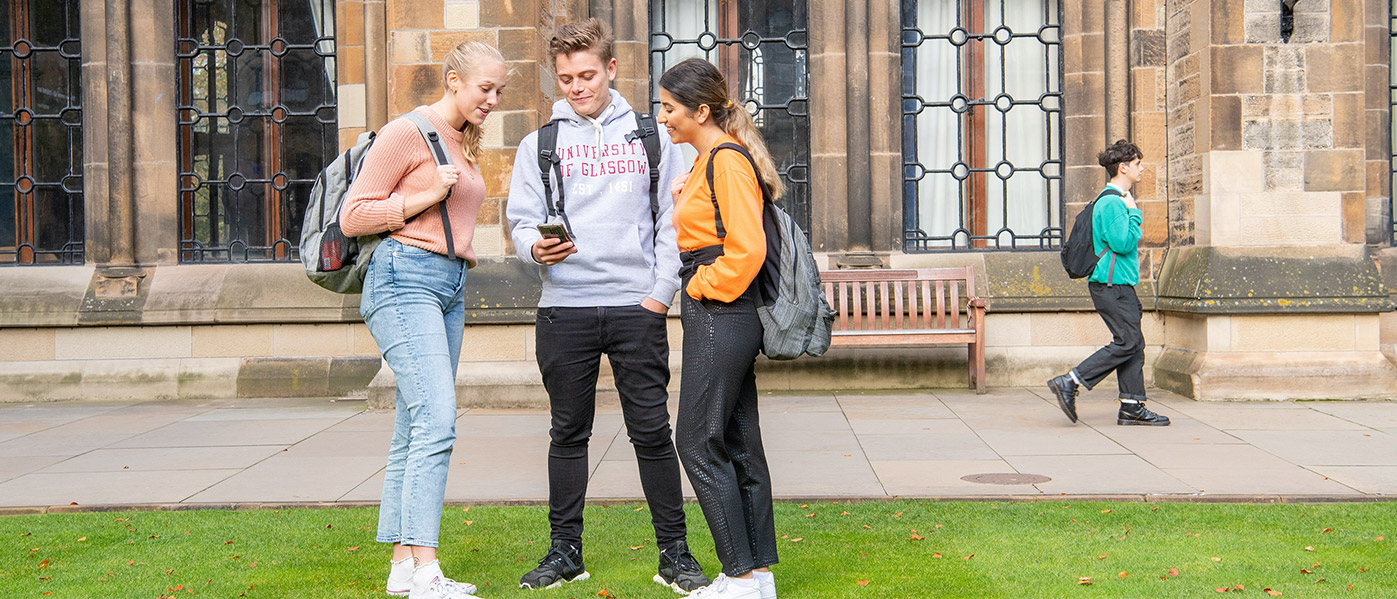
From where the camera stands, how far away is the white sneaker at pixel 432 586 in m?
3.61

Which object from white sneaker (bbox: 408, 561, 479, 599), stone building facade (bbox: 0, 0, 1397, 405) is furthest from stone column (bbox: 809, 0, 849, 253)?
A: white sneaker (bbox: 408, 561, 479, 599)

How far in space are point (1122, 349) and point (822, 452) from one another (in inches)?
86.5

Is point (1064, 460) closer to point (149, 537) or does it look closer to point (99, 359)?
point (149, 537)

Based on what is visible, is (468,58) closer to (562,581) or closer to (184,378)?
(562,581)

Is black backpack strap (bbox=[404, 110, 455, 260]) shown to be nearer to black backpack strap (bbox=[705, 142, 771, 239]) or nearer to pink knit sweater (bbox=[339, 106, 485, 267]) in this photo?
pink knit sweater (bbox=[339, 106, 485, 267])

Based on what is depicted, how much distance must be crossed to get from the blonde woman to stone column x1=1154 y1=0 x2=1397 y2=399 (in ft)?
21.2

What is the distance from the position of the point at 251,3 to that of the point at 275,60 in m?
0.56

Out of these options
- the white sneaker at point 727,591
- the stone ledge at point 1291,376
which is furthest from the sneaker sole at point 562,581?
the stone ledge at point 1291,376

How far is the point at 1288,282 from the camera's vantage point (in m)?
8.57

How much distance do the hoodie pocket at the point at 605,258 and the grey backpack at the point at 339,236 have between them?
1.35 feet

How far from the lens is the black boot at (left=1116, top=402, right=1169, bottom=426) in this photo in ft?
24.0

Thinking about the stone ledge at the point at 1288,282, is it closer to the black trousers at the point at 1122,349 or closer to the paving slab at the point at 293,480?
the black trousers at the point at 1122,349

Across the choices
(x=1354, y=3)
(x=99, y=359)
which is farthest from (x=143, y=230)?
(x=1354, y=3)

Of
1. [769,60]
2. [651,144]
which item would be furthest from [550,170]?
[769,60]
